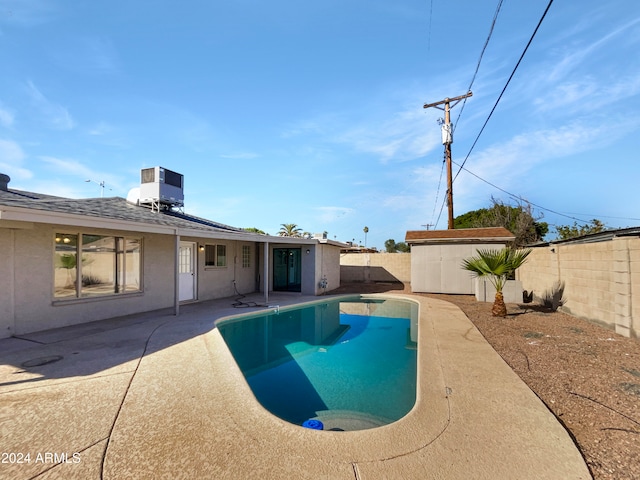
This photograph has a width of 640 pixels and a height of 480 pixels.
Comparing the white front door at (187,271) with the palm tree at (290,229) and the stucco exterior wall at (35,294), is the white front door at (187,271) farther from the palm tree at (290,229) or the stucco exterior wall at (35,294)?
the palm tree at (290,229)

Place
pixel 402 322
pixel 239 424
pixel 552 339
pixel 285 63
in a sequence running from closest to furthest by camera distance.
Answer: pixel 239 424 < pixel 552 339 < pixel 402 322 < pixel 285 63

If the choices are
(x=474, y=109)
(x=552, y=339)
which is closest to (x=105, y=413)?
(x=552, y=339)

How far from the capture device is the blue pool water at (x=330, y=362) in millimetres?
4277

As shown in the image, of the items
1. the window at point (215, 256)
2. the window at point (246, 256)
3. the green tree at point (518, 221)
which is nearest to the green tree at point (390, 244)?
the green tree at point (518, 221)

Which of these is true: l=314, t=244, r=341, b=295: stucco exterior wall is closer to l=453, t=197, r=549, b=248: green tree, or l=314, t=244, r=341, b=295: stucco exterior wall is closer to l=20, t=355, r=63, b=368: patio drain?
l=20, t=355, r=63, b=368: patio drain

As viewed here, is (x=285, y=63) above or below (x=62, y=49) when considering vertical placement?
above

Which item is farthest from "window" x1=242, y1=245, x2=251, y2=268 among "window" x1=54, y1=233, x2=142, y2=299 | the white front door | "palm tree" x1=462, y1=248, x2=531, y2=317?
"palm tree" x1=462, y1=248, x2=531, y2=317

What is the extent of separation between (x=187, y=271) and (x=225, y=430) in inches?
348

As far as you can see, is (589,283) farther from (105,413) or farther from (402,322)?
(105,413)

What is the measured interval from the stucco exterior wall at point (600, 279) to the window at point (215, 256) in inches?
472

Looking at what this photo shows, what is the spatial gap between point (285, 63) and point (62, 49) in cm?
669

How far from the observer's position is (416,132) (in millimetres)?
16297

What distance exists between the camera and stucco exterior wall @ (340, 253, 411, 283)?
1933 centimetres

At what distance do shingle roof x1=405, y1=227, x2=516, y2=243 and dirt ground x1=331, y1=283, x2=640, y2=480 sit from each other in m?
5.71
